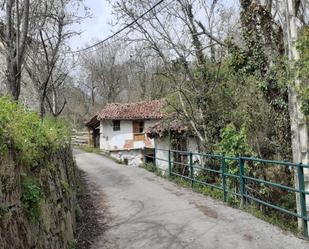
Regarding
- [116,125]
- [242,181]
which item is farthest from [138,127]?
[242,181]

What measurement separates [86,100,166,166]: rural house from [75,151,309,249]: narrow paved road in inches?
961

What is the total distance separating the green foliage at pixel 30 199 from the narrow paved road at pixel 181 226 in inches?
104

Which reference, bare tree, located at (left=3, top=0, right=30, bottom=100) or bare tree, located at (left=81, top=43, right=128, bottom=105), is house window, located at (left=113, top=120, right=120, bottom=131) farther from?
bare tree, located at (left=3, top=0, right=30, bottom=100)

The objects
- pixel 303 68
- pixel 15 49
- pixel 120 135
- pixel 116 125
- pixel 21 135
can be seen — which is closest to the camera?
pixel 21 135

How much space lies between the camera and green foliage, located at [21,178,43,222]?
449 centimetres

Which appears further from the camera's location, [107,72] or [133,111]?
[107,72]

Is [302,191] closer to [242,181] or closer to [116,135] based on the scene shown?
[242,181]

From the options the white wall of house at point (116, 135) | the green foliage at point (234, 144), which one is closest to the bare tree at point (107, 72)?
the white wall of house at point (116, 135)

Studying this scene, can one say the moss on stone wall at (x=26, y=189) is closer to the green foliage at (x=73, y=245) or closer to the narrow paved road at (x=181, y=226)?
the green foliage at (x=73, y=245)

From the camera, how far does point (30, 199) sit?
457 centimetres

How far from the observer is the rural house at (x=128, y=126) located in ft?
121

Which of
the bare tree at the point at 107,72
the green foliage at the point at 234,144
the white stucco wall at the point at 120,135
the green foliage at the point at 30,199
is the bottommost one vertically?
the green foliage at the point at 30,199

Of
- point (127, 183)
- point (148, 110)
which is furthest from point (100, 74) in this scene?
point (127, 183)

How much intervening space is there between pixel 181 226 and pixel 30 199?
416cm
